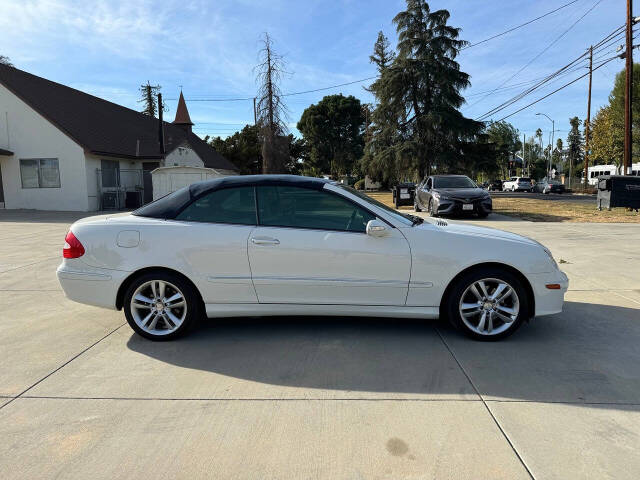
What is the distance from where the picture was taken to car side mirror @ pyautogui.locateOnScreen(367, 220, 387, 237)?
3955 mm

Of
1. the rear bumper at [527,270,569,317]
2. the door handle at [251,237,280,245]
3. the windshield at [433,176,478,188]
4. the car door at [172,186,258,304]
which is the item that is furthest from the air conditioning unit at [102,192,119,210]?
the rear bumper at [527,270,569,317]

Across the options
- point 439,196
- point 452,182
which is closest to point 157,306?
point 439,196

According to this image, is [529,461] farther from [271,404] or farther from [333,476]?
[271,404]

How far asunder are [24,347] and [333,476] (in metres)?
3.27

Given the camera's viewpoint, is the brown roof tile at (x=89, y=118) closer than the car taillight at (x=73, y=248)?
No

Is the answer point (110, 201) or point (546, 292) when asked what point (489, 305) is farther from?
point (110, 201)

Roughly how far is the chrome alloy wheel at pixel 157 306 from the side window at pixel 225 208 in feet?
2.22

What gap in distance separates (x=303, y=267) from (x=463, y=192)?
40.8ft

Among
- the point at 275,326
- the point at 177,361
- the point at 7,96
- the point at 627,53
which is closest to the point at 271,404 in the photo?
the point at 177,361

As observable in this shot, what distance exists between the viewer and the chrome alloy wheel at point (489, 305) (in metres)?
4.04

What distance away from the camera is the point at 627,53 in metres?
22.0

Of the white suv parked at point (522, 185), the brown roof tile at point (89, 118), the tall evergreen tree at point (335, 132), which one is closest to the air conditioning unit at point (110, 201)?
the brown roof tile at point (89, 118)

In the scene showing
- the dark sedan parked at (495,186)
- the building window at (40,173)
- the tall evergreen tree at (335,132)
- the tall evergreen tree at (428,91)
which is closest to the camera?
the building window at (40,173)

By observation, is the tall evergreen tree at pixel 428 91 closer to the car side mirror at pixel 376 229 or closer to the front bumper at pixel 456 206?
the front bumper at pixel 456 206
